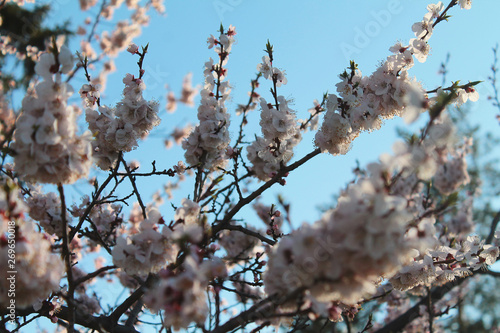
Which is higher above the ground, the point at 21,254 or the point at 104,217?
the point at 104,217

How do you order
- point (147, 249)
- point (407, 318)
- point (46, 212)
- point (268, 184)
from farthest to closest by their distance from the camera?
point (407, 318) → point (46, 212) → point (268, 184) → point (147, 249)

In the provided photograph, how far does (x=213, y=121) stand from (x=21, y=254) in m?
1.81

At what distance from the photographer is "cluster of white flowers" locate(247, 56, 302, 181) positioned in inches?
111

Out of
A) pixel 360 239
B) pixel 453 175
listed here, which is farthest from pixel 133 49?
pixel 453 175

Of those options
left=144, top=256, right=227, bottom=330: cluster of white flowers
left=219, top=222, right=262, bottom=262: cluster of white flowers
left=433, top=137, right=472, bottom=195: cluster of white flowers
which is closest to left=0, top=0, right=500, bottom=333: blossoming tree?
left=144, top=256, right=227, bottom=330: cluster of white flowers

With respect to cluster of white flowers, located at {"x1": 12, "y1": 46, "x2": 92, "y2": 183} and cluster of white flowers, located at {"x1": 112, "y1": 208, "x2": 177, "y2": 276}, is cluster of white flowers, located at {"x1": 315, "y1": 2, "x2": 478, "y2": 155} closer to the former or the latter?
cluster of white flowers, located at {"x1": 112, "y1": 208, "x2": 177, "y2": 276}

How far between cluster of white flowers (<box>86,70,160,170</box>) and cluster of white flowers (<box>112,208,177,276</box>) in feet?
3.76

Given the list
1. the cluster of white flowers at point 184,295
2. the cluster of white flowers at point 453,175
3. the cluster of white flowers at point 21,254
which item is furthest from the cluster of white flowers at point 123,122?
the cluster of white flowers at point 453,175

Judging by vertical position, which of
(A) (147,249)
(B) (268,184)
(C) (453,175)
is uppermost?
(C) (453,175)

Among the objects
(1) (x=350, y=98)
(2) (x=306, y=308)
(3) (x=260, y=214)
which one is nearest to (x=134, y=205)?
(3) (x=260, y=214)

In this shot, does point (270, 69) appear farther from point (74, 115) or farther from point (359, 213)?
point (359, 213)

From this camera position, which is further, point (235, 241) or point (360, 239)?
point (235, 241)

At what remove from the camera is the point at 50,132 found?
1.44 m

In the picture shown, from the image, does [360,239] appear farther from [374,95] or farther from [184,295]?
[374,95]
